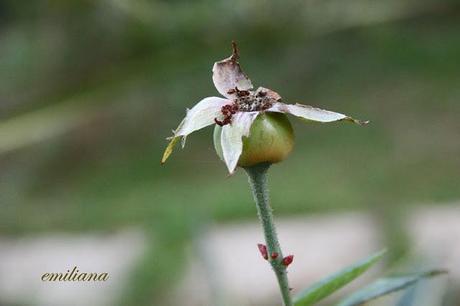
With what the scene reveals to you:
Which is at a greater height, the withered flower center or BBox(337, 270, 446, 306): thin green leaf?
the withered flower center

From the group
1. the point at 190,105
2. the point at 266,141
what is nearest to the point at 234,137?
the point at 266,141

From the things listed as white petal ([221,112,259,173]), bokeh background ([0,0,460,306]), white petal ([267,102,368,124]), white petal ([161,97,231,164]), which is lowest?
white petal ([221,112,259,173])

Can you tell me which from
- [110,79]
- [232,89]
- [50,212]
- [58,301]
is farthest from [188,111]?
[50,212]

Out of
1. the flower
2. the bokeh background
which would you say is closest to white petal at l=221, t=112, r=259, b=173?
the flower

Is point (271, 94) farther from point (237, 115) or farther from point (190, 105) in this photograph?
point (190, 105)

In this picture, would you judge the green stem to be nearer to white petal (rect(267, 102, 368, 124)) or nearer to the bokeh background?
white petal (rect(267, 102, 368, 124))

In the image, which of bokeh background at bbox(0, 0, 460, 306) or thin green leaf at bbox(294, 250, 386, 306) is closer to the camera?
thin green leaf at bbox(294, 250, 386, 306)

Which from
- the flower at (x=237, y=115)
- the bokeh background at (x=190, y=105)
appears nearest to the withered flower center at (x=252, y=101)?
the flower at (x=237, y=115)

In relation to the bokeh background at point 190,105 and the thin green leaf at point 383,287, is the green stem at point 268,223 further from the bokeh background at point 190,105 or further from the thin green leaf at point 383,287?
the bokeh background at point 190,105
